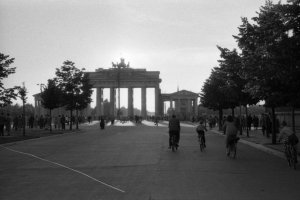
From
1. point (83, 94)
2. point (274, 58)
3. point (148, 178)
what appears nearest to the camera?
point (148, 178)

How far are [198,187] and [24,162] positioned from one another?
815 cm

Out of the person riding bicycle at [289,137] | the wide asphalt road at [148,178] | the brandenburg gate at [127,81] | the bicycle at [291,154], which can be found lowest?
the wide asphalt road at [148,178]

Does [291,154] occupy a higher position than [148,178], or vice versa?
[291,154]

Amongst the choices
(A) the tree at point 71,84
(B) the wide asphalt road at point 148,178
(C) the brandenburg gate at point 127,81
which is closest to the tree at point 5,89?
(B) the wide asphalt road at point 148,178

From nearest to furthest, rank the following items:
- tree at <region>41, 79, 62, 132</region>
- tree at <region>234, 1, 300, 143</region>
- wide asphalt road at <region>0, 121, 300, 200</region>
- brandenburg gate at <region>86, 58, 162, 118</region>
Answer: wide asphalt road at <region>0, 121, 300, 200</region>, tree at <region>234, 1, 300, 143</region>, tree at <region>41, 79, 62, 132</region>, brandenburg gate at <region>86, 58, 162, 118</region>

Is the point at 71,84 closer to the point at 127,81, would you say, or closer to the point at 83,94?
the point at 83,94

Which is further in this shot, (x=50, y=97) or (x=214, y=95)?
(x=50, y=97)

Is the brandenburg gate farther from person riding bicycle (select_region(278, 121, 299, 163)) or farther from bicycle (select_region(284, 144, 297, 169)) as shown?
bicycle (select_region(284, 144, 297, 169))

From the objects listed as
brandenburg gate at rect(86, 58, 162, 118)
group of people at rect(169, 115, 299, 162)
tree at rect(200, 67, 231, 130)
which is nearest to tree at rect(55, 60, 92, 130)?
tree at rect(200, 67, 231, 130)

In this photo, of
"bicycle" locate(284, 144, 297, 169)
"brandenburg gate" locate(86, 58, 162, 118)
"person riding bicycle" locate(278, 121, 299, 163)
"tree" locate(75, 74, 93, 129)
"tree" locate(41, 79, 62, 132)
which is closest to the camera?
"bicycle" locate(284, 144, 297, 169)

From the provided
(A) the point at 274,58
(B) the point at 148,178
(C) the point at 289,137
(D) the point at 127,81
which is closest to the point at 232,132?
(A) the point at 274,58

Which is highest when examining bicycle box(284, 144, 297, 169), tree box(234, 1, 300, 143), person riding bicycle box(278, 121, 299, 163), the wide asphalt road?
tree box(234, 1, 300, 143)

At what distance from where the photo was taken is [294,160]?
14.3 metres

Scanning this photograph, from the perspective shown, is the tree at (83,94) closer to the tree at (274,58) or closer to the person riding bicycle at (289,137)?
the tree at (274,58)
